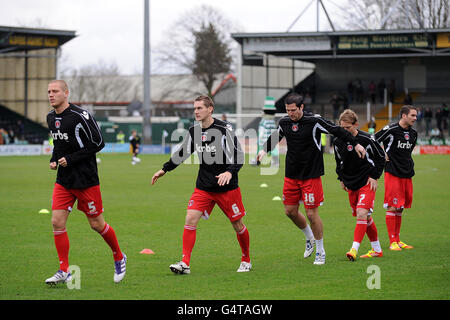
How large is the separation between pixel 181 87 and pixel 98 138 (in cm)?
7843

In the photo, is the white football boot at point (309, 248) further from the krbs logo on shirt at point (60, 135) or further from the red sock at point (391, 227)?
the krbs logo on shirt at point (60, 135)

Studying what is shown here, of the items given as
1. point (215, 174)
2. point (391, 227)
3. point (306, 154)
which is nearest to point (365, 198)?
point (306, 154)

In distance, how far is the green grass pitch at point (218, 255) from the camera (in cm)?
729

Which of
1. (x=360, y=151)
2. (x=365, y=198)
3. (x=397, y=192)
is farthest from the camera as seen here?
(x=397, y=192)

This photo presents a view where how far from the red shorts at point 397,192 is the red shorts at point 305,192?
1922mm

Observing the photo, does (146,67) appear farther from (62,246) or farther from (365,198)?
(62,246)

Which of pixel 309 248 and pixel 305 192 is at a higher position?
pixel 305 192

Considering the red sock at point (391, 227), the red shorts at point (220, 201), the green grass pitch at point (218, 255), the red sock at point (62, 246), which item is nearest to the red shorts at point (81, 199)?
the red sock at point (62, 246)

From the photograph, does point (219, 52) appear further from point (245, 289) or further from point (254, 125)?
point (245, 289)

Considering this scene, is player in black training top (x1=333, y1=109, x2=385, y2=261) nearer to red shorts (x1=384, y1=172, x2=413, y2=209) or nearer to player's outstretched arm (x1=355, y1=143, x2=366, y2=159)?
player's outstretched arm (x1=355, y1=143, x2=366, y2=159)

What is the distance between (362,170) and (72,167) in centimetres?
412

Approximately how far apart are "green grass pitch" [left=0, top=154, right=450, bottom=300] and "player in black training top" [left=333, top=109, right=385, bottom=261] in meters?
0.48

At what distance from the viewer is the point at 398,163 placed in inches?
429

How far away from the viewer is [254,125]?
52.8m
